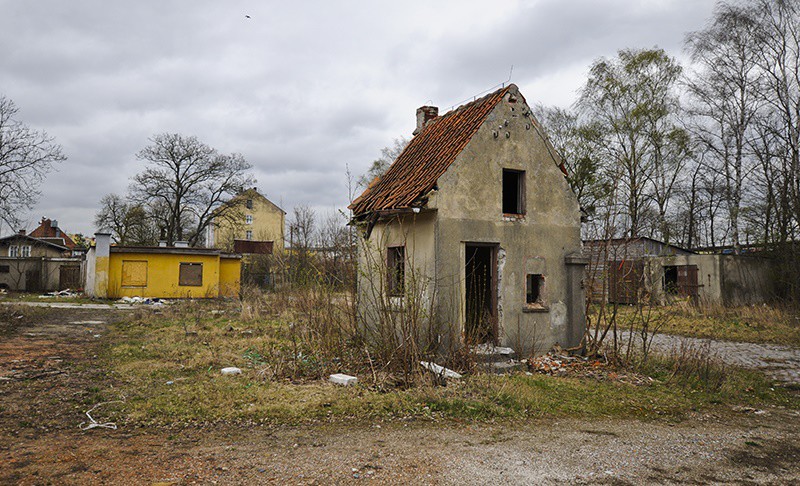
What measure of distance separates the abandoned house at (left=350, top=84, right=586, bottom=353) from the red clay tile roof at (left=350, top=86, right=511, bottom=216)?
35 mm

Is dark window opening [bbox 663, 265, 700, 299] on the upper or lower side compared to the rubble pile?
upper

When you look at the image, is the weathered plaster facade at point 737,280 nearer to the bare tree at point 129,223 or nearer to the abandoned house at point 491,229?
the abandoned house at point 491,229

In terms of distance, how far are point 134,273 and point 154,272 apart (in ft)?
3.46

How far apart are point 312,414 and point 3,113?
842 inches

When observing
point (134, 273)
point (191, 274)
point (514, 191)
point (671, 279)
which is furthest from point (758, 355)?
point (134, 273)

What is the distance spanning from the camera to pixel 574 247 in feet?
40.7

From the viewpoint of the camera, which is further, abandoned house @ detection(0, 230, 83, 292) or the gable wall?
abandoned house @ detection(0, 230, 83, 292)

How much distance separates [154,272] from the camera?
101 feet

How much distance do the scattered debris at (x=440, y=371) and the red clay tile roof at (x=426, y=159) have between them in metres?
3.30

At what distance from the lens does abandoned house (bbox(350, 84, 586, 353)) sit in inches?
422

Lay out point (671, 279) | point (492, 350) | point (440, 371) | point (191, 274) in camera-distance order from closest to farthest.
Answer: point (440, 371), point (492, 350), point (671, 279), point (191, 274)

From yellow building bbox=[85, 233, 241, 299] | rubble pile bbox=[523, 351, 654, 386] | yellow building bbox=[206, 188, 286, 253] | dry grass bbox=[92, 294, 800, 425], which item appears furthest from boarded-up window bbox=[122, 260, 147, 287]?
rubble pile bbox=[523, 351, 654, 386]

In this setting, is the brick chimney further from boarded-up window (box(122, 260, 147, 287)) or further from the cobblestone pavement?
boarded-up window (box(122, 260, 147, 287))

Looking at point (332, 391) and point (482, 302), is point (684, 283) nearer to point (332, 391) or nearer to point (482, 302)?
point (482, 302)
